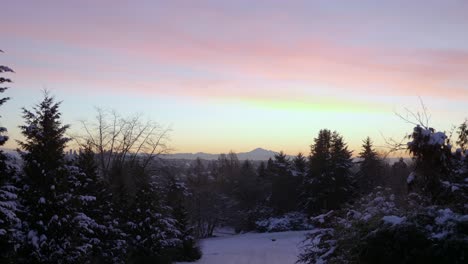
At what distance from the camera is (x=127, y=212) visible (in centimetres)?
2280

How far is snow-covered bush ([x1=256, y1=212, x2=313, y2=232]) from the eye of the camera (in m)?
48.4

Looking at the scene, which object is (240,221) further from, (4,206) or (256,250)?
(4,206)

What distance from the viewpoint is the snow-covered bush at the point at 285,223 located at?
1906 inches

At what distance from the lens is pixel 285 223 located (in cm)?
4916

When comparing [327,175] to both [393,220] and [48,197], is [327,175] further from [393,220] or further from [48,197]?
[393,220]

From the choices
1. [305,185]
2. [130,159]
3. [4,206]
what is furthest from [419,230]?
[305,185]

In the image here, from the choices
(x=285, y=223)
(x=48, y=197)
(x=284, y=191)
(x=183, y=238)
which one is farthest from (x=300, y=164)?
(x=48, y=197)

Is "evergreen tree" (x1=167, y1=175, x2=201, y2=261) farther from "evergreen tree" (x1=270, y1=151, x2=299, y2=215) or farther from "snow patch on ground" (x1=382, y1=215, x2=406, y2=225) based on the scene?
"evergreen tree" (x1=270, y1=151, x2=299, y2=215)

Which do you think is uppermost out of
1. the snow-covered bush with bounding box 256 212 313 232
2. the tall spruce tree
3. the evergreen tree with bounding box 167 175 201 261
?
the tall spruce tree

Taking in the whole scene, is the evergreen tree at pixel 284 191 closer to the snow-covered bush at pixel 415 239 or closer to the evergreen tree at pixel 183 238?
the evergreen tree at pixel 183 238

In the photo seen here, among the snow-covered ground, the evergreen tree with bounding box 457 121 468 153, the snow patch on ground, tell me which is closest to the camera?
the snow patch on ground

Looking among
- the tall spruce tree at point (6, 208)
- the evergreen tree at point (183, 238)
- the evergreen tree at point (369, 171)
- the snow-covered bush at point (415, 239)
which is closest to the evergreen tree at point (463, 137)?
the snow-covered bush at point (415, 239)

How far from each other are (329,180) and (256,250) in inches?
600

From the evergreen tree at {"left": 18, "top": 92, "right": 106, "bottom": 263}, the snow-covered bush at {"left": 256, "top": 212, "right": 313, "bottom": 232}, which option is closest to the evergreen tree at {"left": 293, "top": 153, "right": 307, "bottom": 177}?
the snow-covered bush at {"left": 256, "top": 212, "right": 313, "bottom": 232}
